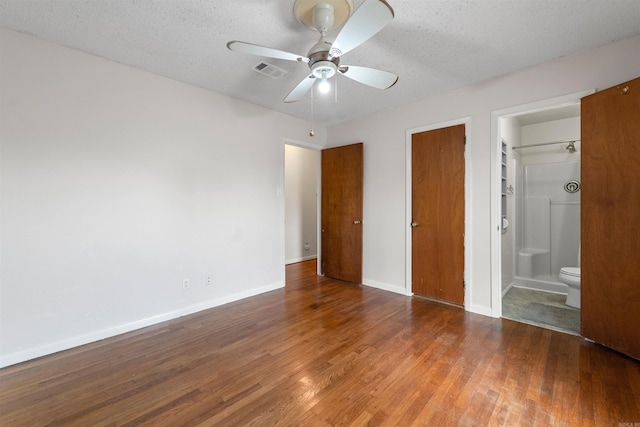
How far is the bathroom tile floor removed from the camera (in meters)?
2.67

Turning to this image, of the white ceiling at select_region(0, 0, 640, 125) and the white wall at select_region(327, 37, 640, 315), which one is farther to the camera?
the white wall at select_region(327, 37, 640, 315)

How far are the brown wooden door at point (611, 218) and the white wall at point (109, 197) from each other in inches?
134

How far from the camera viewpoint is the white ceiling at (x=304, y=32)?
1811 mm

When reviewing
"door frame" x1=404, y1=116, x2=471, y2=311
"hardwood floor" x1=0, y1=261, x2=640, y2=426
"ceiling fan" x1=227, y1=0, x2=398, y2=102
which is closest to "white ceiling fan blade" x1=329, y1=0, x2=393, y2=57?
"ceiling fan" x1=227, y1=0, x2=398, y2=102

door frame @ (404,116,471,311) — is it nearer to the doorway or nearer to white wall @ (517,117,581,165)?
the doorway

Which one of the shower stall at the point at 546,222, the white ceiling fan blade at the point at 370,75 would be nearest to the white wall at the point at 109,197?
the white ceiling fan blade at the point at 370,75

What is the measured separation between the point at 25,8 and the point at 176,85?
3.82 feet

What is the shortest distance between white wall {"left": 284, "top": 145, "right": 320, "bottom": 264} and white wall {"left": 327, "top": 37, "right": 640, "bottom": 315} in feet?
4.65

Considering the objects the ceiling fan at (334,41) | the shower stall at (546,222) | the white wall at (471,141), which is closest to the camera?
the ceiling fan at (334,41)

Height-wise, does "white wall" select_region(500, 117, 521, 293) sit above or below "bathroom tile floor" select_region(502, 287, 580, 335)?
above

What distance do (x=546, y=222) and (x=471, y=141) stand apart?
2.27 m

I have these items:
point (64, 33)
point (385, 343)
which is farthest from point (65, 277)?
point (385, 343)

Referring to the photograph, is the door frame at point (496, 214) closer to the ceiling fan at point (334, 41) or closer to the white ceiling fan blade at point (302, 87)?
the ceiling fan at point (334, 41)

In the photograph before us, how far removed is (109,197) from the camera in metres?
2.48
